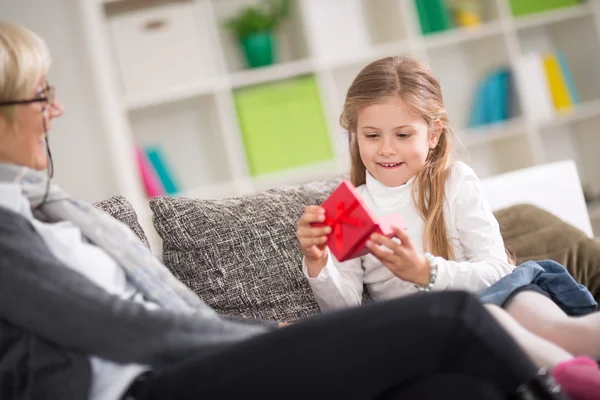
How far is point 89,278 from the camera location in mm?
1270

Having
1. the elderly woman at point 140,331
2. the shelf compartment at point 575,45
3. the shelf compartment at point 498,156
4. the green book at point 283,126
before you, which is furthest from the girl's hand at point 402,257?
the shelf compartment at point 575,45

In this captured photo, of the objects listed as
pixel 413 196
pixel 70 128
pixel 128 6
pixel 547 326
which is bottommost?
pixel 547 326

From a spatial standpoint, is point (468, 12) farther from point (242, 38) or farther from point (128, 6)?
point (128, 6)

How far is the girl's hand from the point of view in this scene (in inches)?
57.3

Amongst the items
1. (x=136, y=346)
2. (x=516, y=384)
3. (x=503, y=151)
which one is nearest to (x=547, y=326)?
(x=516, y=384)

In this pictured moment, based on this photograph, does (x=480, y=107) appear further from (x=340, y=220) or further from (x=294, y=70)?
(x=340, y=220)

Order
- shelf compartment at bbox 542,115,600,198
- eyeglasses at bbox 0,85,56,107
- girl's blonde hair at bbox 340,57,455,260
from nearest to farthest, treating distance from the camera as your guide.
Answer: eyeglasses at bbox 0,85,56,107 < girl's blonde hair at bbox 340,57,455,260 < shelf compartment at bbox 542,115,600,198

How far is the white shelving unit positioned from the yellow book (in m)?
0.07

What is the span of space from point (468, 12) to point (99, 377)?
121 inches

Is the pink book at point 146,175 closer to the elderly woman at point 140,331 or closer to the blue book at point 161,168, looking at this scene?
the blue book at point 161,168

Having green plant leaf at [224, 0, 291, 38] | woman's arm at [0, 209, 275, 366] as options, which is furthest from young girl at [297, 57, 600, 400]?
green plant leaf at [224, 0, 291, 38]

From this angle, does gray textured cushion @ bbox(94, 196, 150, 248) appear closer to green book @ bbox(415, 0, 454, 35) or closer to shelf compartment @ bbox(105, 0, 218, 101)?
shelf compartment @ bbox(105, 0, 218, 101)

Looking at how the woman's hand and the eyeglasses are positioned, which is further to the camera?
the woman's hand

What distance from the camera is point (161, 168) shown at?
3434mm
